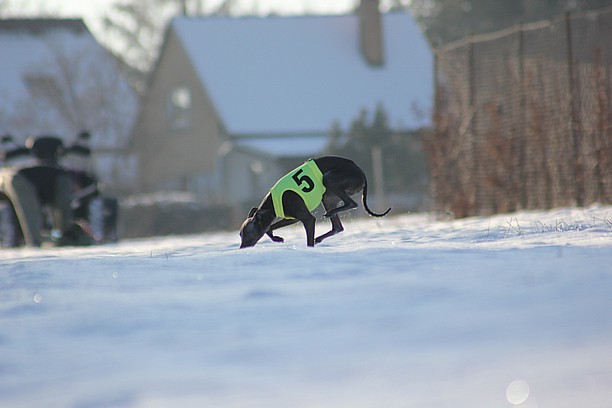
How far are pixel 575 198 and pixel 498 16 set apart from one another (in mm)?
27134

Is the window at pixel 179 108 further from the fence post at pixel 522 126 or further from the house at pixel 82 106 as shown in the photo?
the fence post at pixel 522 126

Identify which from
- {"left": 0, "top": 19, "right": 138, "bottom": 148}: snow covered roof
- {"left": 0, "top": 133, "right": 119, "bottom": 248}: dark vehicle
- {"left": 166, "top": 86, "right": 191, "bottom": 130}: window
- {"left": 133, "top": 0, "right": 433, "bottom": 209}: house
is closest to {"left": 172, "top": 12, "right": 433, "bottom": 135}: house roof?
{"left": 133, "top": 0, "right": 433, "bottom": 209}: house

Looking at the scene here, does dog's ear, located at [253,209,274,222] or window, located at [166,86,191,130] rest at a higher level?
dog's ear, located at [253,209,274,222]

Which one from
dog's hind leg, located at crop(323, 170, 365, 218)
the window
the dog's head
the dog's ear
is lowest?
the window

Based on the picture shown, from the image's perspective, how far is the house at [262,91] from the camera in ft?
96.7

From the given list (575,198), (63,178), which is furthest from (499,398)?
(63,178)

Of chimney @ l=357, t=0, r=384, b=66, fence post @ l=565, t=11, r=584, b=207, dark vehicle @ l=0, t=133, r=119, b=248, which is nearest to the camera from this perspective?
fence post @ l=565, t=11, r=584, b=207

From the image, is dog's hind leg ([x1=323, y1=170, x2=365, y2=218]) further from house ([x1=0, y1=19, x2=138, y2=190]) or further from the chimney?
the chimney

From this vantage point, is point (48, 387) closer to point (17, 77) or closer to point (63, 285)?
point (63, 285)

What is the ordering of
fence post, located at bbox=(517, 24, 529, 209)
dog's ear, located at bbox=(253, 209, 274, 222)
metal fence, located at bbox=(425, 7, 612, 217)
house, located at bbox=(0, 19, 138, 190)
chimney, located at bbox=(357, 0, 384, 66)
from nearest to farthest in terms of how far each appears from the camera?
1. dog's ear, located at bbox=(253, 209, 274, 222)
2. metal fence, located at bbox=(425, 7, 612, 217)
3. fence post, located at bbox=(517, 24, 529, 209)
4. house, located at bbox=(0, 19, 138, 190)
5. chimney, located at bbox=(357, 0, 384, 66)

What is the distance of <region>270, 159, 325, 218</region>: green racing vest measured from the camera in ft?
23.3

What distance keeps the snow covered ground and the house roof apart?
880 inches

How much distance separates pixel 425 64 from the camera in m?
31.2

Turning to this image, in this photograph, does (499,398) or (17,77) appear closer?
(499,398)
